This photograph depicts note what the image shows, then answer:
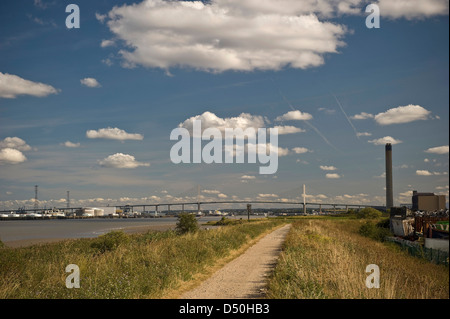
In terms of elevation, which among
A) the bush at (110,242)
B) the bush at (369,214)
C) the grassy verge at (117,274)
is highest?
the grassy verge at (117,274)

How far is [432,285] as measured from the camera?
786 cm

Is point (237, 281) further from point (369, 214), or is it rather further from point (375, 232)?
point (369, 214)

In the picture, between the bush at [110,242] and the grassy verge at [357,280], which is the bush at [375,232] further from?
→ the bush at [110,242]

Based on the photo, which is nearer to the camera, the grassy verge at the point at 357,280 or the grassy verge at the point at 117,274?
the grassy verge at the point at 357,280

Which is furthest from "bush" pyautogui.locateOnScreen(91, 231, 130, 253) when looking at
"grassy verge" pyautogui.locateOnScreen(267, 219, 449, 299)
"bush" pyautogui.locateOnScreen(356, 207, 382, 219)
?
"bush" pyautogui.locateOnScreen(356, 207, 382, 219)

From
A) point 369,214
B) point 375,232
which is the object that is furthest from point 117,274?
point 369,214

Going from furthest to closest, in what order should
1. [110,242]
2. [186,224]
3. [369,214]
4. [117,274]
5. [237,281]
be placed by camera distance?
[369,214] → [186,224] → [110,242] → [237,281] → [117,274]

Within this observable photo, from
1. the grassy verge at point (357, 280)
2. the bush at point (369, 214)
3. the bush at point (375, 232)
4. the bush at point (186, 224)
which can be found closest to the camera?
the grassy verge at point (357, 280)

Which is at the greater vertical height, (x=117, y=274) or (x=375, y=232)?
(x=117, y=274)

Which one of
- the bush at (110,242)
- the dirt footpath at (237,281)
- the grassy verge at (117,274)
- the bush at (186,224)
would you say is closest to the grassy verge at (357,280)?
the dirt footpath at (237,281)

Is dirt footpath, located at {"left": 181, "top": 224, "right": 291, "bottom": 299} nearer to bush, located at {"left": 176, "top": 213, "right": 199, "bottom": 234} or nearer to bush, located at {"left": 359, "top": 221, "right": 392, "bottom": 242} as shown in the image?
bush, located at {"left": 359, "top": 221, "right": 392, "bottom": 242}
